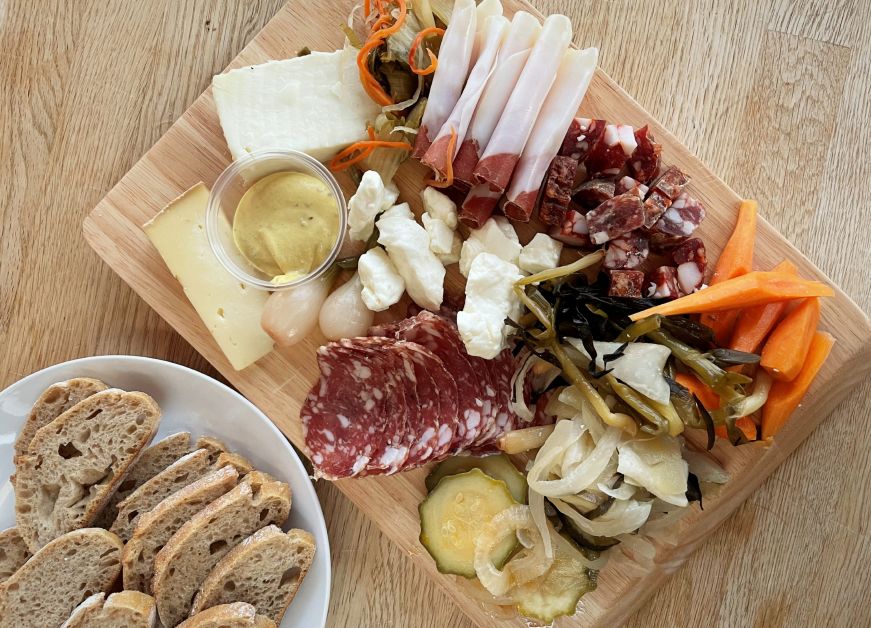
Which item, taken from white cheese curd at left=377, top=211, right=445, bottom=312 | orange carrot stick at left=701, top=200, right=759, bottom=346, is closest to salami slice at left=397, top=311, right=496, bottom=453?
white cheese curd at left=377, top=211, right=445, bottom=312

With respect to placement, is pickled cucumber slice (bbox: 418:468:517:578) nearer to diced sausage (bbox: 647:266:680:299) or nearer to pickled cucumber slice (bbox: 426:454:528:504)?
pickled cucumber slice (bbox: 426:454:528:504)

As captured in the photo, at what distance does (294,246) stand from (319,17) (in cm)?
68

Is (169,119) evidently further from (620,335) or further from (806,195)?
(806,195)

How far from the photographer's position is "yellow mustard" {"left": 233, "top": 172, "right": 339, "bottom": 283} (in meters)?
2.02

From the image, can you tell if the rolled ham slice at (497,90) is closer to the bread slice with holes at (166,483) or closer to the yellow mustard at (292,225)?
the yellow mustard at (292,225)

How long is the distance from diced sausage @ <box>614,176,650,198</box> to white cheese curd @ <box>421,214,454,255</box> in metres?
0.47

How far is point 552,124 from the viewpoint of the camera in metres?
1.92

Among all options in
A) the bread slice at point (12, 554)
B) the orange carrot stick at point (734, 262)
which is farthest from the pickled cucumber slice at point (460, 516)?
the bread slice at point (12, 554)

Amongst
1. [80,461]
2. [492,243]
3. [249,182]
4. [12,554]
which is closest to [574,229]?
[492,243]

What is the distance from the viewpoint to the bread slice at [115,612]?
Answer: 196cm

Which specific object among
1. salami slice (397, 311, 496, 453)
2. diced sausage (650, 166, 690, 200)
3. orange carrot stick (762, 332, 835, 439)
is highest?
diced sausage (650, 166, 690, 200)

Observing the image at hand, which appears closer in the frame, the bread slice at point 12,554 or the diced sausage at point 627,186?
the diced sausage at point 627,186

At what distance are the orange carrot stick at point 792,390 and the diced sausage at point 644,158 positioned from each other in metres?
0.61

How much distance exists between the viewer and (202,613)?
1.93 metres
